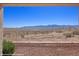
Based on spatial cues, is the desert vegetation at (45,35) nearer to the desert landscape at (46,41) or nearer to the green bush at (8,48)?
the desert landscape at (46,41)

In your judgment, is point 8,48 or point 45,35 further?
point 45,35

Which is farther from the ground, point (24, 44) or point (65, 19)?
point (65, 19)

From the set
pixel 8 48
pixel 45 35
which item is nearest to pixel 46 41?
pixel 45 35

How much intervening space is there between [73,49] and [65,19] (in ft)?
3.14

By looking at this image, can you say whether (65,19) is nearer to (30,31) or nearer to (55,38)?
(55,38)

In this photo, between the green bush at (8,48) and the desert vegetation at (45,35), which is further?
the desert vegetation at (45,35)

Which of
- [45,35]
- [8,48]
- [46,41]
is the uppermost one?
[45,35]

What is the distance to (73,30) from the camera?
188 inches

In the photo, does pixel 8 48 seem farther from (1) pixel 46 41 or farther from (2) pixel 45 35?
(1) pixel 46 41

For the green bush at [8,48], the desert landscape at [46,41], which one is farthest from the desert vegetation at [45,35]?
the green bush at [8,48]

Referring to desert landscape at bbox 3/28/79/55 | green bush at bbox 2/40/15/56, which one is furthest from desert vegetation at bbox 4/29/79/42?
green bush at bbox 2/40/15/56

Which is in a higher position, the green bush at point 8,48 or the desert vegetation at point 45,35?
the desert vegetation at point 45,35

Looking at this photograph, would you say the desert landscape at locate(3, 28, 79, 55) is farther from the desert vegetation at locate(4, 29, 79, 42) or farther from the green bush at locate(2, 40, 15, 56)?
the green bush at locate(2, 40, 15, 56)

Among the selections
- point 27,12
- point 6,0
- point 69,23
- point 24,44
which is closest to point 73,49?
point 69,23
